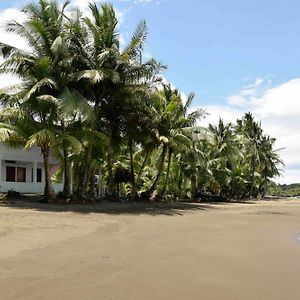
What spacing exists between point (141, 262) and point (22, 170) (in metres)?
24.0

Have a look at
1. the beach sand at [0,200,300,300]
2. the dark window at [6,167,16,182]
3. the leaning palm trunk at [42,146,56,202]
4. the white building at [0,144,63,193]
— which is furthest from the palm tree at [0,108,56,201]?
the dark window at [6,167,16,182]

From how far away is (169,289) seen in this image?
21.6ft

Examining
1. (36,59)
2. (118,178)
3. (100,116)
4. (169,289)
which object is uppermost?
(36,59)

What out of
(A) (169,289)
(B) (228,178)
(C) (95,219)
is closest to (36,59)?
(C) (95,219)

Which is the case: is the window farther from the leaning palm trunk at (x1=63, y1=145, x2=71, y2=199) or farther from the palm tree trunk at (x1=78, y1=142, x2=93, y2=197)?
the palm tree trunk at (x1=78, y1=142, x2=93, y2=197)

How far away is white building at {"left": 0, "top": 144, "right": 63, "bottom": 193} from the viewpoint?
28.2 metres

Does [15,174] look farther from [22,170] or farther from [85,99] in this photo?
[85,99]

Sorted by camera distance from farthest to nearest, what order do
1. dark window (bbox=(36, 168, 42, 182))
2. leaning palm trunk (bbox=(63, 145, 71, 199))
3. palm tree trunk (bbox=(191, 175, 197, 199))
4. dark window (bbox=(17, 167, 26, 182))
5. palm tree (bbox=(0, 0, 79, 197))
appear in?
1. palm tree trunk (bbox=(191, 175, 197, 199))
2. dark window (bbox=(36, 168, 42, 182))
3. dark window (bbox=(17, 167, 26, 182))
4. leaning palm trunk (bbox=(63, 145, 71, 199))
5. palm tree (bbox=(0, 0, 79, 197))

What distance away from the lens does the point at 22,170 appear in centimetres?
3089

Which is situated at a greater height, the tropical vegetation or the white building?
the tropical vegetation

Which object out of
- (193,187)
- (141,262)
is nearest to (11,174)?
(193,187)

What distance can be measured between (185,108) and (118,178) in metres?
6.63

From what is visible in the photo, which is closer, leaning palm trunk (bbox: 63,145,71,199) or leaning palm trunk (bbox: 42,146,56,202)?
leaning palm trunk (bbox: 42,146,56,202)

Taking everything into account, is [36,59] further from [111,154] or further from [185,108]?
[185,108]
